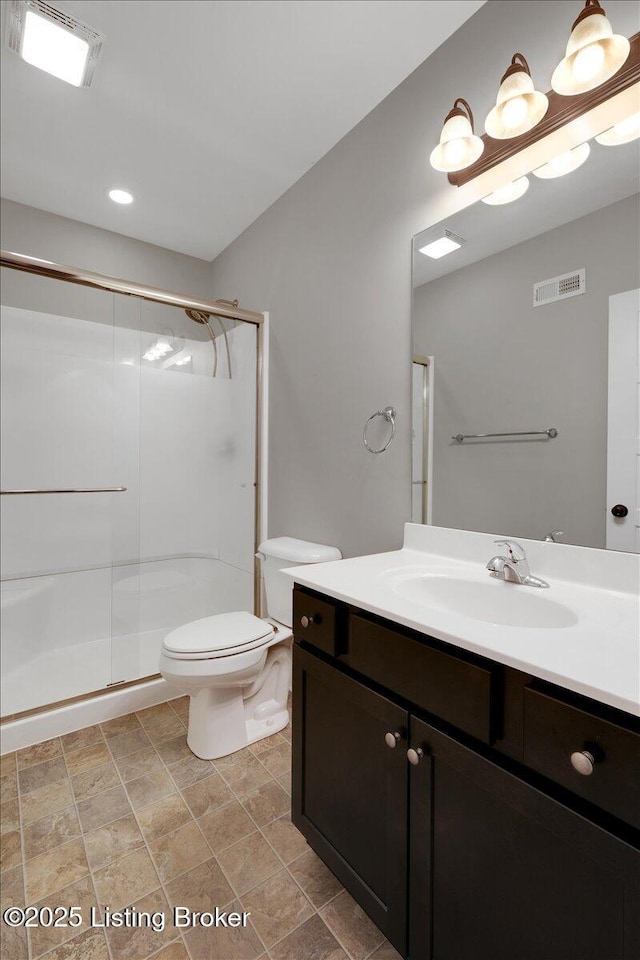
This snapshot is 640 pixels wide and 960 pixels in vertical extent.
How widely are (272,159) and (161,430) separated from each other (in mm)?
1372

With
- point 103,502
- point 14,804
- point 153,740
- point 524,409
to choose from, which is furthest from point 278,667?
point 524,409

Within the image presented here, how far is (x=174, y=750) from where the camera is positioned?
181 centimetres

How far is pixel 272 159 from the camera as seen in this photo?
208 centimetres

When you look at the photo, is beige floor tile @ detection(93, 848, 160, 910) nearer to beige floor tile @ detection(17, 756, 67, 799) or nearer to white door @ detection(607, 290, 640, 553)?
beige floor tile @ detection(17, 756, 67, 799)

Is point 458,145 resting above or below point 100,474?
above

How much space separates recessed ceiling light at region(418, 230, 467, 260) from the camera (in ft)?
4.75

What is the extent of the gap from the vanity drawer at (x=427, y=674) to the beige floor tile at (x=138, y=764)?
115 cm

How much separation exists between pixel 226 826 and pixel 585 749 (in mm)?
1278

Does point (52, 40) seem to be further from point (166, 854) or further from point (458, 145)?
point (166, 854)

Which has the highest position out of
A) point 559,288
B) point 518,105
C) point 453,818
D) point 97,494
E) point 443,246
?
point 518,105

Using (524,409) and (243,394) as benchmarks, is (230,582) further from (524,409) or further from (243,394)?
(524,409)

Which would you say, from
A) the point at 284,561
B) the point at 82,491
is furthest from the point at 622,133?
the point at 82,491

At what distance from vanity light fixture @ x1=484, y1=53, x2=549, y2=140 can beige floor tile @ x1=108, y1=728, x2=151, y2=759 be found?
2.46 m

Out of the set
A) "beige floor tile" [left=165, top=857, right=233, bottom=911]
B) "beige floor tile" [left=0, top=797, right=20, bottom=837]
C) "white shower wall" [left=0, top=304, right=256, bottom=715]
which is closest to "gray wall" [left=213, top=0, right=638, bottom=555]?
"white shower wall" [left=0, top=304, right=256, bottom=715]
